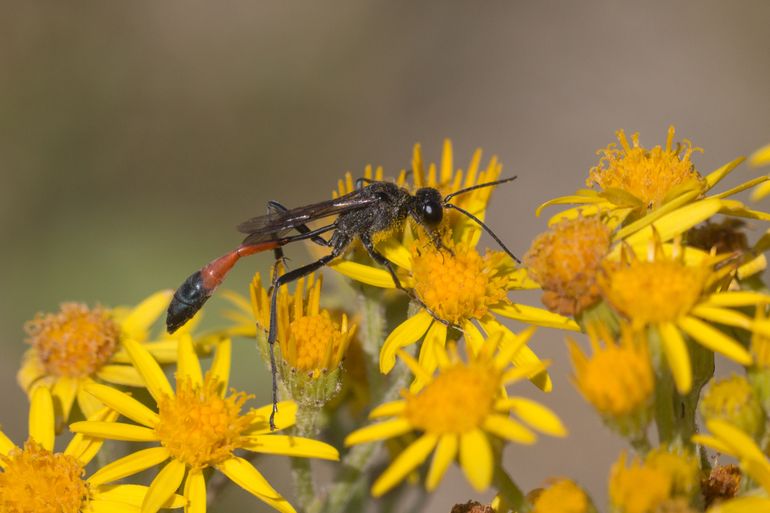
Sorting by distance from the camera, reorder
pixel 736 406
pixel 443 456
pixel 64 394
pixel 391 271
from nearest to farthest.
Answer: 1. pixel 443 456
2. pixel 736 406
3. pixel 391 271
4. pixel 64 394

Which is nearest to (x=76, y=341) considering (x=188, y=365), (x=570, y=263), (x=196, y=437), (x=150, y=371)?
(x=150, y=371)

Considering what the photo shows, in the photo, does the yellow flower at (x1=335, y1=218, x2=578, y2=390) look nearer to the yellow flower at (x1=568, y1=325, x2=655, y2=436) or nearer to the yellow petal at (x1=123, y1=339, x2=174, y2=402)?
the yellow flower at (x1=568, y1=325, x2=655, y2=436)

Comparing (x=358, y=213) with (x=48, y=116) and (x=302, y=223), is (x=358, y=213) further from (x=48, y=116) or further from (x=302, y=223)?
(x=48, y=116)

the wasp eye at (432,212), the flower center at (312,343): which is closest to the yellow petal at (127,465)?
the flower center at (312,343)

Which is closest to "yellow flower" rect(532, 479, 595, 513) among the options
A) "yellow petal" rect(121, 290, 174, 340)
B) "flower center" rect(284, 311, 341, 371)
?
"flower center" rect(284, 311, 341, 371)

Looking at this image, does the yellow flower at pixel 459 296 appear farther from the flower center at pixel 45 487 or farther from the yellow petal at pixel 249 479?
the flower center at pixel 45 487

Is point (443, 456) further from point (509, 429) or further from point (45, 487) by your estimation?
point (45, 487)

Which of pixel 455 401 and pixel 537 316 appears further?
pixel 537 316
